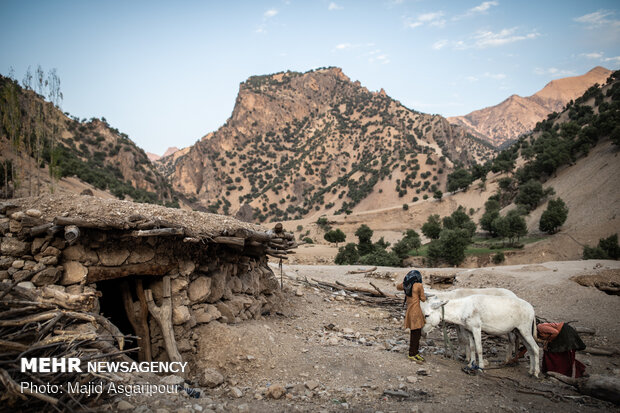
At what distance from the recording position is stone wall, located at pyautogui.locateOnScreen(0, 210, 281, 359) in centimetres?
554

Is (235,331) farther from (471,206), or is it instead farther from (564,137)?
(564,137)

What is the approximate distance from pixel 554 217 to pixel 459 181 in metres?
24.3

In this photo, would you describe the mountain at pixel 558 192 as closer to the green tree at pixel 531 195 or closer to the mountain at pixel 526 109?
the green tree at pixel 531 195

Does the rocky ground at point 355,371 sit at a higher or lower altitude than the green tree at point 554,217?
lower

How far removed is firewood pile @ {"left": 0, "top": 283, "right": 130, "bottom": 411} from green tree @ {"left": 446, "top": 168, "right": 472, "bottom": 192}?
53397 millimetres

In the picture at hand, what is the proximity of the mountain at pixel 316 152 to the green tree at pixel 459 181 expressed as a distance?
22.4ft

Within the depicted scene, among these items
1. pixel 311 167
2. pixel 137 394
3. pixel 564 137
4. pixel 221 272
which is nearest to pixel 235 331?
pixel 221 272

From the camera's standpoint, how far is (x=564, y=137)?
1660 inches

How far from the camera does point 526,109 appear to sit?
168 metres

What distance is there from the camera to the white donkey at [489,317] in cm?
637

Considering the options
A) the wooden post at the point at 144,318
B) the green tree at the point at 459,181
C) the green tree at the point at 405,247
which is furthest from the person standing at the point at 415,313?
the green tree at the point at 459,181

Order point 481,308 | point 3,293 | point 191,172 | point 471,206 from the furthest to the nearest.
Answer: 1. point 191,172
2. point 471,206
3. point 481,308
4. point 3,293

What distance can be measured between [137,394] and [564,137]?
5263 cm

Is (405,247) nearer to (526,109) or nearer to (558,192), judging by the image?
(558,192)
